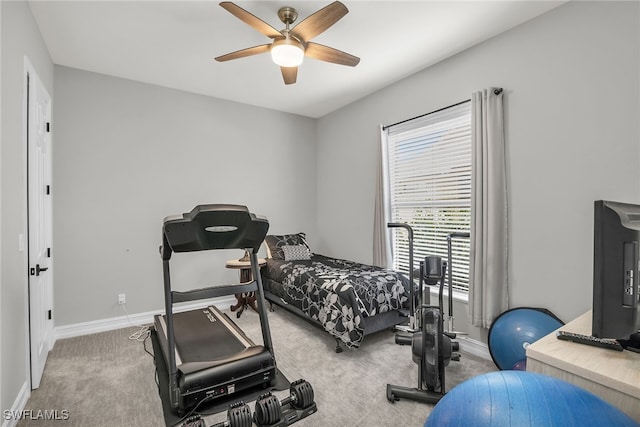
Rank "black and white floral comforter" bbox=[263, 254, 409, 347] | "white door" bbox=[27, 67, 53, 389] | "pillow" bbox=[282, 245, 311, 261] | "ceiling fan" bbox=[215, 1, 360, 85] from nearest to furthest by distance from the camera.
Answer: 1. "ceiling fan" bbox=[215, 1, 360, 85]
2. "white door" bbox=[27, 67, 53, 389]
3. "black and white floral comforter" bbox=[263, 254, 409, 347]
4. "pillow" bbox=[282, 245, 311, 261]

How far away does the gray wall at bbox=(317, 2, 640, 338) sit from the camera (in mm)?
1990

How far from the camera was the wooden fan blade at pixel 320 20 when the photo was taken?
1881 millimetres

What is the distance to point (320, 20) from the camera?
2.03 metres

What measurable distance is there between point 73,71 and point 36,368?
3.04 metres

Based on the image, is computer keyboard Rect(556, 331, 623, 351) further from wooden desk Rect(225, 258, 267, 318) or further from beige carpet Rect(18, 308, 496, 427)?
wooden desk Rect(225, 258, 267, 318)

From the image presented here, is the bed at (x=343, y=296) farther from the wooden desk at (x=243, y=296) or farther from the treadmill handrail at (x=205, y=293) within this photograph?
the treadmill handrail at (x=205, y=293)

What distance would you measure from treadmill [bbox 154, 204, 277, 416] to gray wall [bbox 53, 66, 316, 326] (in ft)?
5.82

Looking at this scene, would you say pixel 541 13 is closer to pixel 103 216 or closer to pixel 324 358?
pixel 324 358

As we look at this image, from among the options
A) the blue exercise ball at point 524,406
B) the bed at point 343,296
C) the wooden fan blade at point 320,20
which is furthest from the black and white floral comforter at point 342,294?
the wooden fan blade at point 320,20

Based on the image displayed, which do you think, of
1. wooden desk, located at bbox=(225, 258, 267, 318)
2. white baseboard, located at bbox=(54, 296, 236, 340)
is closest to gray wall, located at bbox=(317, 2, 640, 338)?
wooden desk, located at bbox=(225, 258, 267, 318)

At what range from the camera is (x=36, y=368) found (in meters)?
2.21

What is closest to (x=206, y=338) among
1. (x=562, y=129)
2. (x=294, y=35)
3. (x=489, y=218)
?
(x=294, y=35)

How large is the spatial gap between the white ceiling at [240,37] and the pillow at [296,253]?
2.23 m

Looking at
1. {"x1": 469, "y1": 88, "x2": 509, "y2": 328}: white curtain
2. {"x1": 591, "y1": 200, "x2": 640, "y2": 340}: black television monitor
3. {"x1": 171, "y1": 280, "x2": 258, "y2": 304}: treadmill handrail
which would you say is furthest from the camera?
{"x1": 469, "y1": 88, "x2": 509, "y2": 328}: white curtain
